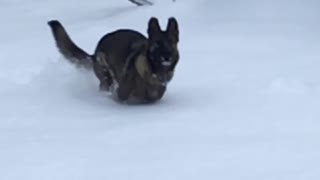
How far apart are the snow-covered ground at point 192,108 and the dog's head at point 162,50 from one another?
0.81 ft

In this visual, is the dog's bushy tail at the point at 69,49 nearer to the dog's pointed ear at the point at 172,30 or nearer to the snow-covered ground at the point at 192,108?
the snow-covered ground at the point at 192,108

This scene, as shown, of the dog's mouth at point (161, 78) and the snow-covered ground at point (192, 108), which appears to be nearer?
the snow-covered ground at point (192, 108)

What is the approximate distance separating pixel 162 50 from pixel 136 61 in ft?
0.92

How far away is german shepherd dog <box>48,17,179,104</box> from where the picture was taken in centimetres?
592

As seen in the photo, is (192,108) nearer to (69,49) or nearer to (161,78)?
(161,78)

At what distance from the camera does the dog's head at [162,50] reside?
5.87 metres

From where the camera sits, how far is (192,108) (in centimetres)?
596

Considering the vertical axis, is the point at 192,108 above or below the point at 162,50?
below

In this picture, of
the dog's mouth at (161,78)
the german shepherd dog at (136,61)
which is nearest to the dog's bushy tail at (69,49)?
the german shepherd dog at (136,61)


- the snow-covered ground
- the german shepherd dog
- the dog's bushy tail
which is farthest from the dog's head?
the dog's bushy tail

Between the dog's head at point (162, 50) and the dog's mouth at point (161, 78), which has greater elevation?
the dog's head at point (162, 50)

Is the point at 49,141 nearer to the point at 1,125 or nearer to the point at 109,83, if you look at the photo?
the point at 1,125

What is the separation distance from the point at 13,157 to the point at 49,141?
384 millimetres

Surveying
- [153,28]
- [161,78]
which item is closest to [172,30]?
[153,28]
